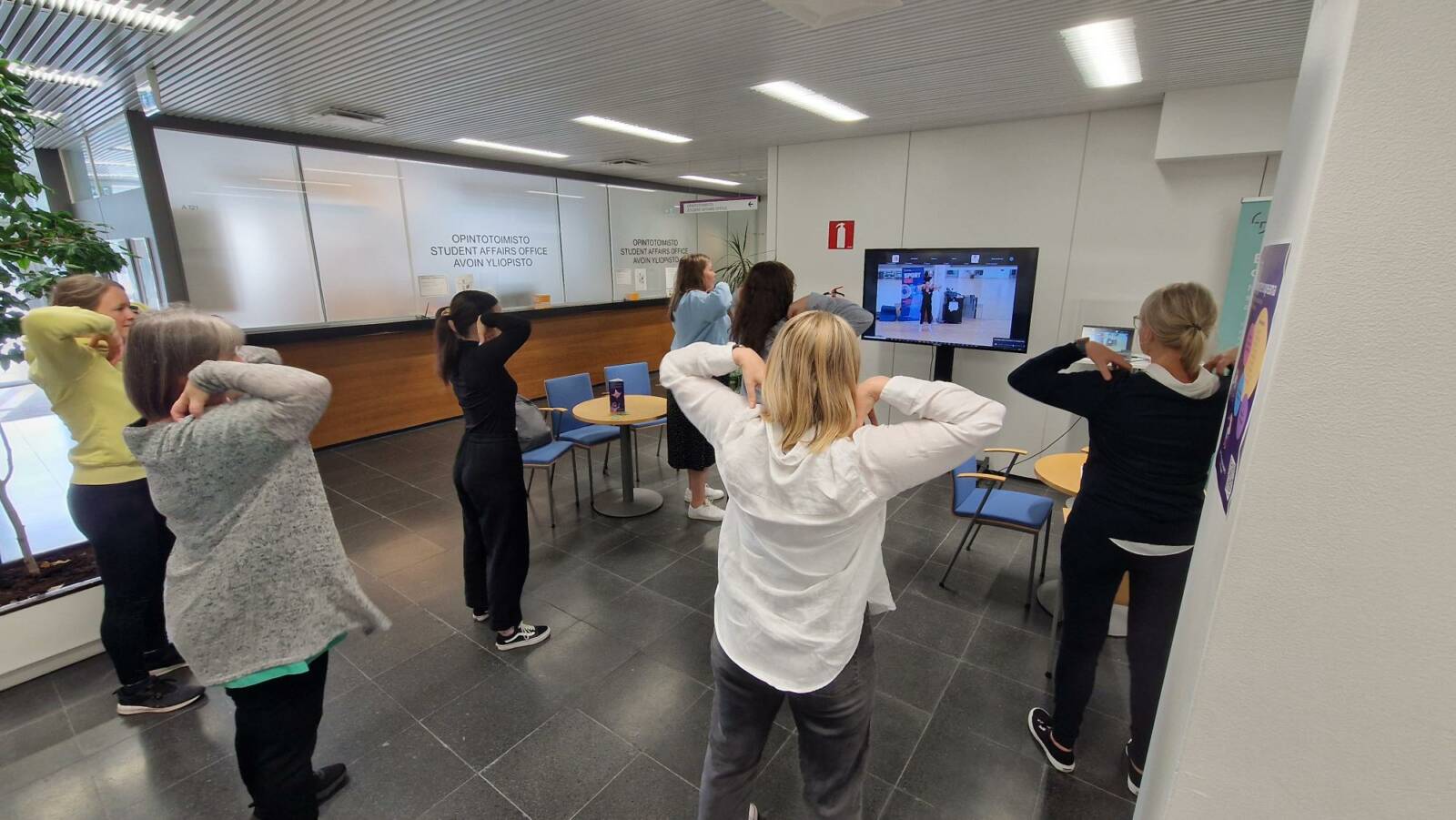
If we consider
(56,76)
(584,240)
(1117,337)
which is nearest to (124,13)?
(56,76)

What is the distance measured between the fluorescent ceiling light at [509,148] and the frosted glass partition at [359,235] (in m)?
0.92

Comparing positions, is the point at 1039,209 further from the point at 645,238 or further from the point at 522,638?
the point at 645,238

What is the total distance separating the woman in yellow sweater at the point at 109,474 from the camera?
7.04 feet

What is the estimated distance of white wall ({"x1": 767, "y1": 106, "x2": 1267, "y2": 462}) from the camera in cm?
413

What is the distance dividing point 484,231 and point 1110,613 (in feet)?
23.0

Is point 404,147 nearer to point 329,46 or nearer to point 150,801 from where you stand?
point 329,46

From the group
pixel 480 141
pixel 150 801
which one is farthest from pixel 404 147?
pixel 150 801

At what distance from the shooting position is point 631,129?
5246 mm

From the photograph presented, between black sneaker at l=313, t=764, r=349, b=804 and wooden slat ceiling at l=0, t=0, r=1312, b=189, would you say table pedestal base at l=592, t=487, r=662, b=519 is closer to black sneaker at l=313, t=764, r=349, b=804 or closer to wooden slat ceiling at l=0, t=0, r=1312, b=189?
black sneaker at l=313, t=764, r=349, b=804

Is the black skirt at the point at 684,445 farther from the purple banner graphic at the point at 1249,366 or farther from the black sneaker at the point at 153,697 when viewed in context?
the purple banner graphic at the point at 1249,366

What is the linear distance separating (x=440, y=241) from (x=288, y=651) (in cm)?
595

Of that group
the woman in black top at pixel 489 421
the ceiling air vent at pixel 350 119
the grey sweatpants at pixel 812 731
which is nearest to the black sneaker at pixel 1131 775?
the grey sweatpants at pixel 812 731

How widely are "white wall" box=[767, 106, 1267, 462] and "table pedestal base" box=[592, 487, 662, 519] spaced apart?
2.52 m

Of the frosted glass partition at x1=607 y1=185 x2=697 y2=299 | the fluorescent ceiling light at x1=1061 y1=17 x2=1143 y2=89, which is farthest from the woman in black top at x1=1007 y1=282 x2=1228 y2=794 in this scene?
the frosted glass partition at x1=607 y1=185 x2=697 y2=299
